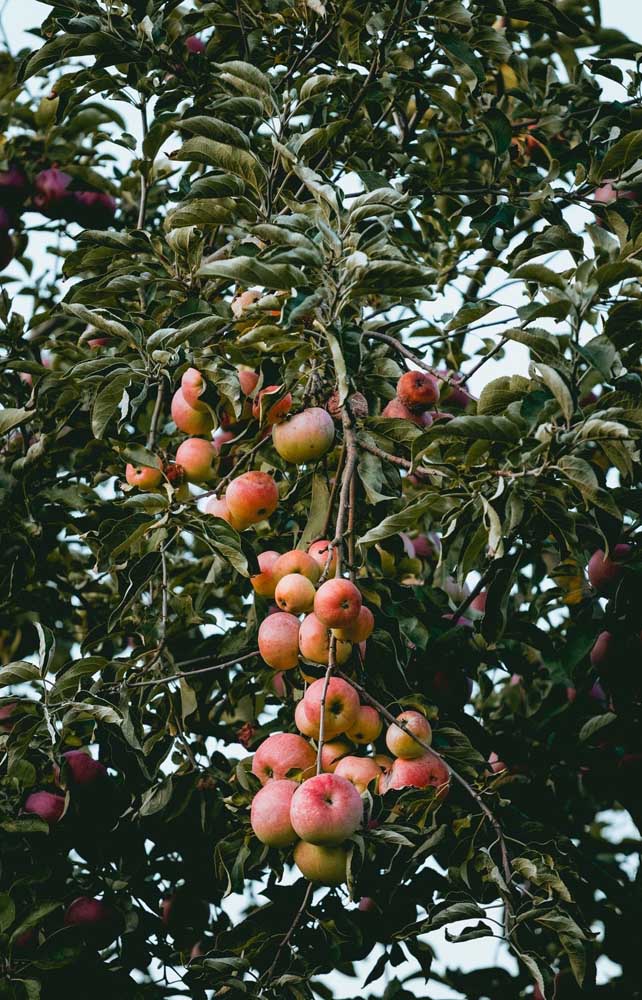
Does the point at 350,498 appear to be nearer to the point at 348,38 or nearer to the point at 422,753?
the point at 422,753

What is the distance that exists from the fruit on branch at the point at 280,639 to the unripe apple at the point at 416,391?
0.56 m

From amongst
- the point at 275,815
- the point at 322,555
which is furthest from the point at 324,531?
the point at 275,815

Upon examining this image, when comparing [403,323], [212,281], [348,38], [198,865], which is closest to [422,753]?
[198,865]

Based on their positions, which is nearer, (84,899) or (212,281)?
(84,899)

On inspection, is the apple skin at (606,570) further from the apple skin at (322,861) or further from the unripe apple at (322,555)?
the apple skin at (322,861)

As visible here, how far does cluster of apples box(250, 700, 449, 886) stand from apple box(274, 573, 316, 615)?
130 millimetres

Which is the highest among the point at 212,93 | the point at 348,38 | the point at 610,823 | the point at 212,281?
the point at 348,38

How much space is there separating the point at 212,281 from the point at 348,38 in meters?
0.61

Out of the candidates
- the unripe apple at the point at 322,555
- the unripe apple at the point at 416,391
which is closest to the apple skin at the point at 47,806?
the unripe apple at the point at 322,555

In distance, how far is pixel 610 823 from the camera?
386 centimetres

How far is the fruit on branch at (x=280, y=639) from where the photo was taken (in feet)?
6.36

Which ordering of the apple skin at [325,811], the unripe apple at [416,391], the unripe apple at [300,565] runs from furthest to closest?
1. the unripe apple at [416,391]
2. the unripe apple at [300,565]
3. the apple skin at [325,811]

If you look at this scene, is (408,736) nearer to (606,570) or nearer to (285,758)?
(285,758)

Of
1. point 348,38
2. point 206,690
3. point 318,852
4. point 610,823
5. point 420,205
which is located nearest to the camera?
point 318,852
